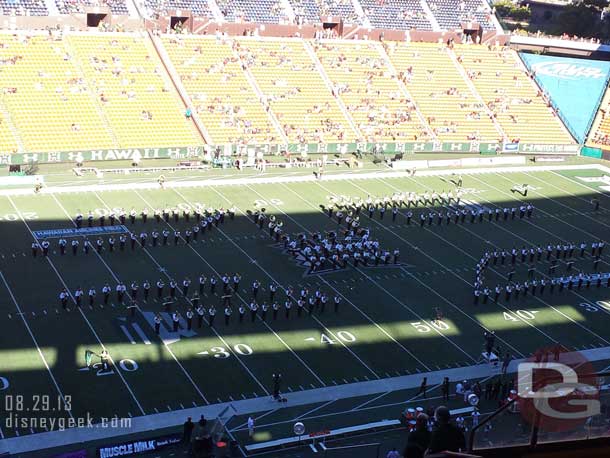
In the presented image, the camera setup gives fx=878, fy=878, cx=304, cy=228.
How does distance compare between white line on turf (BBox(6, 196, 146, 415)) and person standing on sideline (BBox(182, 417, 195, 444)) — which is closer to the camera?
person standing on sideline (BBox(182, 417, 195, 444))

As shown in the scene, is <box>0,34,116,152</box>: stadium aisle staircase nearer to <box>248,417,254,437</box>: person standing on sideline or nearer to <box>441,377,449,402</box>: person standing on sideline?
<box>248,417,254,437</box>: person standing on sideline

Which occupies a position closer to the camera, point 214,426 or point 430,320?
point 214,426

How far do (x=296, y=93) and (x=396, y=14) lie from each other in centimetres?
1283

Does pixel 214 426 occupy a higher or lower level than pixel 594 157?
higher

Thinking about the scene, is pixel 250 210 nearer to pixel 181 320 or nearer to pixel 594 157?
pixel 181 320

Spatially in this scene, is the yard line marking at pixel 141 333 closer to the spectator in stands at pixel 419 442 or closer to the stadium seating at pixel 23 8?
the spectator in stands at pixel 419 442

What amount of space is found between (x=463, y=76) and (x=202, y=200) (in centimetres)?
2539

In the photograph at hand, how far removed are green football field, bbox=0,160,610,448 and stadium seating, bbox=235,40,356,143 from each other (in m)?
8.46

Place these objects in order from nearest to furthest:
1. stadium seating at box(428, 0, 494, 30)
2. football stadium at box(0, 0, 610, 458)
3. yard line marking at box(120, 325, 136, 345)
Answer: football stadium at box(0, 0, 610, 458) < yard line marking at box(120, 325, 136, 345) < stadium seating at box(428, 0, 494, 30)

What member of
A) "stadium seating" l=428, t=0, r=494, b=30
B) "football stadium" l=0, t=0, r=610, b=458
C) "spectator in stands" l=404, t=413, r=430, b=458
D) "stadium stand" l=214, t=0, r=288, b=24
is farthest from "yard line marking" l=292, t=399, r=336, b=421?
Answer: "stadium seating" l=428, t=0, r=494, b=30

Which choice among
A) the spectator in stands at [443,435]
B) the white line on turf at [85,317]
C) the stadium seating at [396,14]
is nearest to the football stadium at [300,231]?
the spectator in stands at [443,435]

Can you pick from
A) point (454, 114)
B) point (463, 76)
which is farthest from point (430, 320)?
point (463, 76)

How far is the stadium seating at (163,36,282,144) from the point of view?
4550cm

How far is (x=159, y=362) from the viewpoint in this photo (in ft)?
74.3
